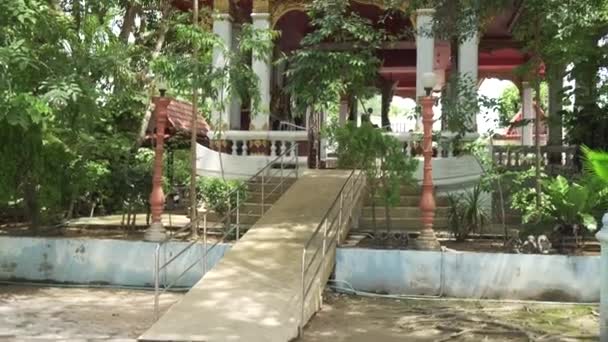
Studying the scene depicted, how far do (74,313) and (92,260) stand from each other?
208 centimetres

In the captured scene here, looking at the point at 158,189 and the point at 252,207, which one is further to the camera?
the point at 252,207

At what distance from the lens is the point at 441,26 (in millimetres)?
11062

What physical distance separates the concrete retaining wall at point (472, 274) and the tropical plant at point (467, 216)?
2002 mm

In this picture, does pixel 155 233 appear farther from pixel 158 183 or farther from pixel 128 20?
pixel 128 20

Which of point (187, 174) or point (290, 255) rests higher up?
point (187, 174)

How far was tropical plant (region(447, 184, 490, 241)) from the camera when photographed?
11.1 m

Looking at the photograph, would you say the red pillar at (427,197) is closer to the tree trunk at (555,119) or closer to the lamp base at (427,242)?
the lamp base at (427,242)

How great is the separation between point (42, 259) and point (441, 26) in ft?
23.2

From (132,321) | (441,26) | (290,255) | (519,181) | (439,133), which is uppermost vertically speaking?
(441,26)

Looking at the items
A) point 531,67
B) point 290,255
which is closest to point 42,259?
point 290,255

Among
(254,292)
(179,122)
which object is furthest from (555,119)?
(179,122)

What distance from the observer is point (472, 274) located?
912 cm

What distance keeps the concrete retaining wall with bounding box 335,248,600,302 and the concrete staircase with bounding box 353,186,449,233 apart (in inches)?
82.8

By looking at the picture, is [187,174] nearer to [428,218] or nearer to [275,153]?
[275,153]
